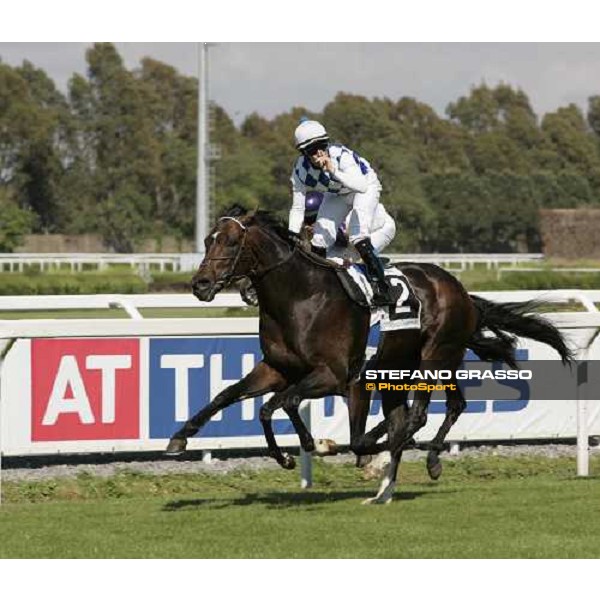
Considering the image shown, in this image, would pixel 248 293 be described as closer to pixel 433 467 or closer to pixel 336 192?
pixel 336 192

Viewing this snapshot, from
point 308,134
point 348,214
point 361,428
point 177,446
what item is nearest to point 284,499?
point 361,428

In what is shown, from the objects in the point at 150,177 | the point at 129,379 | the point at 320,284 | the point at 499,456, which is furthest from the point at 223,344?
the point at 150,177

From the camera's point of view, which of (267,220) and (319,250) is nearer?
(267,220)

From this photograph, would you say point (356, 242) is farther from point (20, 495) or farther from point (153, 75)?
point (153, 75)

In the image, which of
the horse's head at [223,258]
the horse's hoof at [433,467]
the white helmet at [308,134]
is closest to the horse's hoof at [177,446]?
the horse's head at [223,258]

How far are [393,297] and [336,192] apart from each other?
1.93 ft

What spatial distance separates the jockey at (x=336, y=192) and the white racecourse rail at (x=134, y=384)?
2.25ft

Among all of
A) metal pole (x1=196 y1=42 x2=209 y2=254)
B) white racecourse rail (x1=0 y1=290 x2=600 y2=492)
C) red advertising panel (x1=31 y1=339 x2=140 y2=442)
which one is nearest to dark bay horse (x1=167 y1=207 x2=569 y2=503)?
white racecourse rail (x1=0 y1=290 x2=600 y2=492)

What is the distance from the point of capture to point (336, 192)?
7.47 meters

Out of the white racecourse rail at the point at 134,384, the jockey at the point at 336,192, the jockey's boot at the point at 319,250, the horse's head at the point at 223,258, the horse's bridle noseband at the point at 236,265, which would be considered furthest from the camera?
the white racecourse rail at the point at 134,384

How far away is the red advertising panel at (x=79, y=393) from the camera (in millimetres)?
7754

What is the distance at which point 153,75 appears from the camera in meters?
76.9

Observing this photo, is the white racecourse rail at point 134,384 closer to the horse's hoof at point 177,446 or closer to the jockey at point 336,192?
the jockey at point 336,192

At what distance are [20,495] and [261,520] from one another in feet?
5.76
